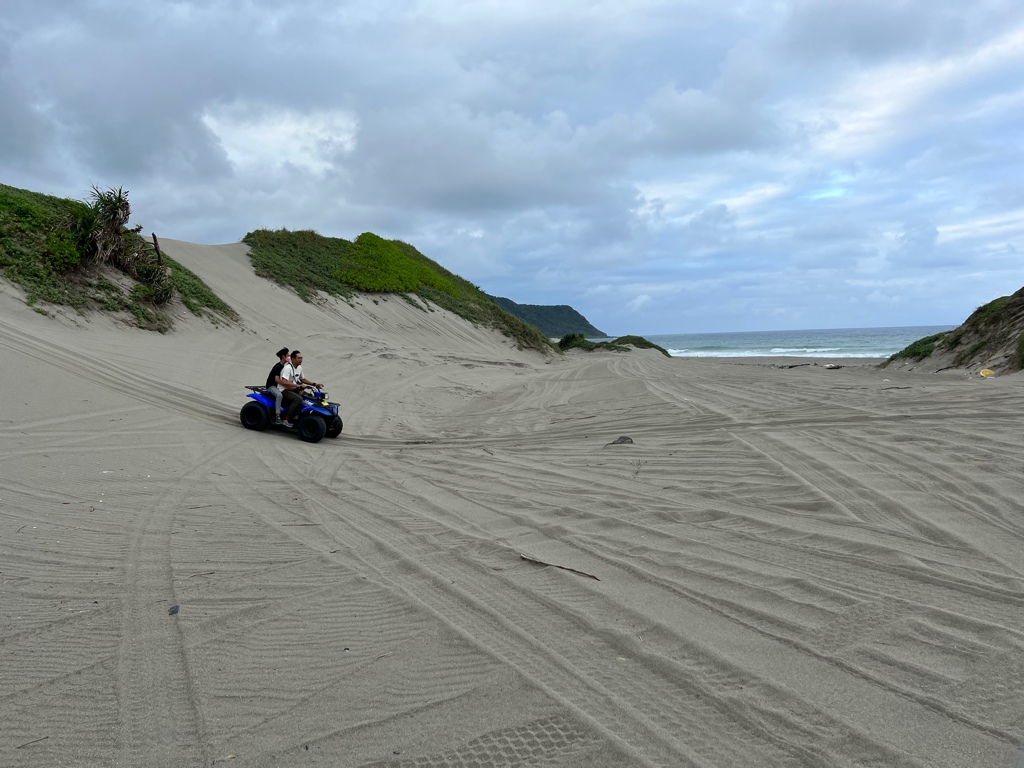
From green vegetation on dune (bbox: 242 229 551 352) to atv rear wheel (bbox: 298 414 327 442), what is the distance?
18.0 m

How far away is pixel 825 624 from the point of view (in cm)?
347

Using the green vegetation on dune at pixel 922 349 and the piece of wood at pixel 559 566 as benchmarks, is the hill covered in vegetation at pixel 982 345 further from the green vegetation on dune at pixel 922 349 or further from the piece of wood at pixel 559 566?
the piece of wood at pixel 559 566

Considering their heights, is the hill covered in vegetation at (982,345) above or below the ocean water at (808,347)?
below

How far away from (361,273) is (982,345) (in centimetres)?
2503

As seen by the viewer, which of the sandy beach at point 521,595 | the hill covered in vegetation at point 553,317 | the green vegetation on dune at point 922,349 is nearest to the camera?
the sandy beach at point 521,595

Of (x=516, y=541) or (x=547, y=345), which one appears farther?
(x=547, y=345)

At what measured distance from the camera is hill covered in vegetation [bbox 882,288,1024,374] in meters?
14.8

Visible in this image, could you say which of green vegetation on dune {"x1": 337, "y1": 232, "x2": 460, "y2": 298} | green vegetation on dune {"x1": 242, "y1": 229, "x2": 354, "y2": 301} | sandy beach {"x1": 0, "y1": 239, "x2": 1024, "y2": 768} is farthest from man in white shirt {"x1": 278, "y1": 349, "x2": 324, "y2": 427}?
green vegetation on dune {"x1": 337, "y1": 232, "x2": 460, "y2": 298}

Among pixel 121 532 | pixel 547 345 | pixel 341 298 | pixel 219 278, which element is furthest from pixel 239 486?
pixel 547 345

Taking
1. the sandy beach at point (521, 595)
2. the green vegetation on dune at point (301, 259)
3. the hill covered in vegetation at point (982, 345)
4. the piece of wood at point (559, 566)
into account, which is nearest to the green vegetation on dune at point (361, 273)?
the green vegetation on dune at point (301, 259)

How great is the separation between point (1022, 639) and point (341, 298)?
27233 mm

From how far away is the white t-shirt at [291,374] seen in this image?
10.1 metres

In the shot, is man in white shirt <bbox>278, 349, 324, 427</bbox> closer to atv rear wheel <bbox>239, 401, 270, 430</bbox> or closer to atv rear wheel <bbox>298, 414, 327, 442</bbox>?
atv rear wheel <bbox>298, 414, 327, 442</bbox>

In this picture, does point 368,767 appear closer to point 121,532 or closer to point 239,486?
point 121,532
